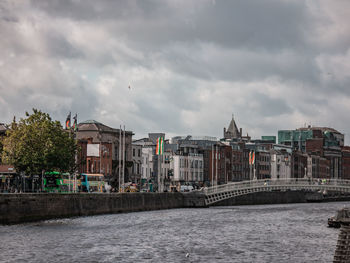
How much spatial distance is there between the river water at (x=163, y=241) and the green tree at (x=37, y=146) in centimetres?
1078

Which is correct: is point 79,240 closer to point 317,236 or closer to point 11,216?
point 11,216

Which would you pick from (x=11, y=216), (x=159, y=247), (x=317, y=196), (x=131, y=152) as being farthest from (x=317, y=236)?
(x=317, y=196)

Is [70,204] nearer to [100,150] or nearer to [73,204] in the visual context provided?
[73,204]

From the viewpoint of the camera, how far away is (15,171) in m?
84.8

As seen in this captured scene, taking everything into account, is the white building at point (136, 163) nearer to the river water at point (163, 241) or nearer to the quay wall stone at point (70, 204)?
the quay wall stone at point (70, 204)

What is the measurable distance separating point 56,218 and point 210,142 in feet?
425

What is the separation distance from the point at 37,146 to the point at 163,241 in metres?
31.7

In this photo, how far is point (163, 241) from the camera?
5438 centimetres

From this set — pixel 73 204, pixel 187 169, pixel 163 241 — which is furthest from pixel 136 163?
pixel 163 241

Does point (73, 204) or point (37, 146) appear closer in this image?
point (73, 204)

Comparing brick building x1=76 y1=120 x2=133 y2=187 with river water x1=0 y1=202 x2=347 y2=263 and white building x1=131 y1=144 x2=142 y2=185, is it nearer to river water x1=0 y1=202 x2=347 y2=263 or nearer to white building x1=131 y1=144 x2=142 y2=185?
white building x1=131 y1=144 x2=142 y2=185

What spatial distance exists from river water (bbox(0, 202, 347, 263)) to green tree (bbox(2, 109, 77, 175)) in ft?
35.4

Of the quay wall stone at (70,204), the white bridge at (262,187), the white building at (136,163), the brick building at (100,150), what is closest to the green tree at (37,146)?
the quay wall stone at (70,204)

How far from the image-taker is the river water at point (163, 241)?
44.9m
